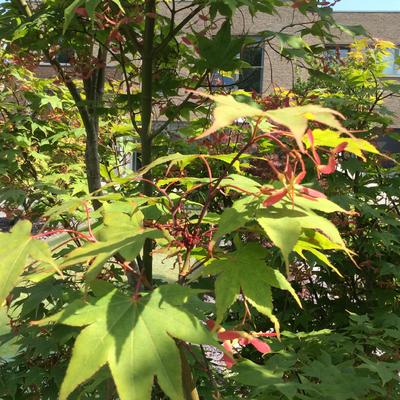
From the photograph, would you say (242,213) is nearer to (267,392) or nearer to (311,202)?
(311,202)

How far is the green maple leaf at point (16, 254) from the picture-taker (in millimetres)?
705

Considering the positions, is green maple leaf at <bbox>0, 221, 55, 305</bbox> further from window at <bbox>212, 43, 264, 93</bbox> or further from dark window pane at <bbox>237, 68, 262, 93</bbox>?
dark window pane at <bbox>237, 68, 262, 93</bbox>

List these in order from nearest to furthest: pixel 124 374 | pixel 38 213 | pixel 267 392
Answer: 1. pixel 124 374
2. pixel 267 392
3. pixel 38 213

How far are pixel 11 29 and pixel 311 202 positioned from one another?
1539mm

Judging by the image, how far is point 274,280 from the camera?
32.5 inches

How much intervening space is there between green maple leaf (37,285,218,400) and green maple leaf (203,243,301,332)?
70 mm

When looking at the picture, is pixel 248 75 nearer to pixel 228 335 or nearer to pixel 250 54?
pixel 250 54

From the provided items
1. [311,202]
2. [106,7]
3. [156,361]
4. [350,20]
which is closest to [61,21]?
[106,7]

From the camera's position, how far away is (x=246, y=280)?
0.82m

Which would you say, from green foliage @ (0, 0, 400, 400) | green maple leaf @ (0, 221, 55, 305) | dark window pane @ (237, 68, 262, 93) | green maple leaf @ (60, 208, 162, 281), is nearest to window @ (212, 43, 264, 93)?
dark window pane @ (237, 68, 262, 93)

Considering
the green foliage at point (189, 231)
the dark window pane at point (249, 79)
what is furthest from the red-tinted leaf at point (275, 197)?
the dark window pane at point (249, 79)

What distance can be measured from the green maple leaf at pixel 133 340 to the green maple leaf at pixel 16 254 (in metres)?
0.08

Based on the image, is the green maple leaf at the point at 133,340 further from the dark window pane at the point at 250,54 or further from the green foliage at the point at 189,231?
the dark window pane at the point at 250,54

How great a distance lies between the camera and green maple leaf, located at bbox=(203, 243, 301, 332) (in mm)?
800
